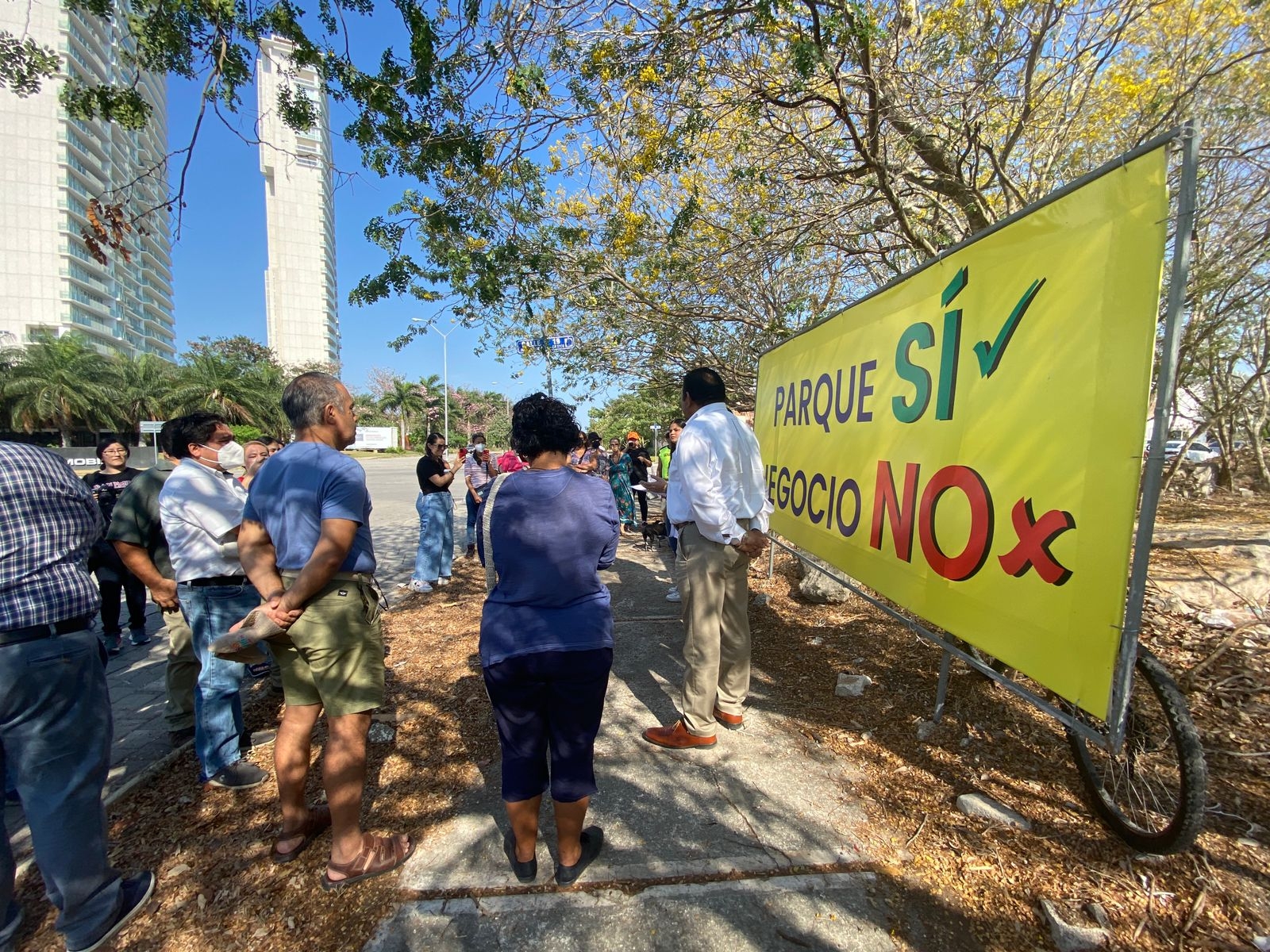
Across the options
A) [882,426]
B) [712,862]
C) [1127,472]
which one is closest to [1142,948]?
[712,862]

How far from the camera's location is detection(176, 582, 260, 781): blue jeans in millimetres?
2645

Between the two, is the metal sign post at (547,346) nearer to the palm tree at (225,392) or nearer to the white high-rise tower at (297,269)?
the palm tree at (225,392)

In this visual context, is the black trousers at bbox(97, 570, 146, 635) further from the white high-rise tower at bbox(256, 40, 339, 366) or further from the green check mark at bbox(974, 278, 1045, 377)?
the white high-rise tower at bbox(256, 40, 339, 366)

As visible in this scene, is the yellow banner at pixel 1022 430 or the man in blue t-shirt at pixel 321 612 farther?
the man in blue t-shirt at pixel 321 612

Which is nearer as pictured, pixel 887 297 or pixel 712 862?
pixel 712 862

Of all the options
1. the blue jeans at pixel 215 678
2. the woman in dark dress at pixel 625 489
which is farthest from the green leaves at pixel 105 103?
the woman in dark dress at pixel 625 489

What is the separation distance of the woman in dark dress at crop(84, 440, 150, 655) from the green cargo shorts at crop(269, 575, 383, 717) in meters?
3.32

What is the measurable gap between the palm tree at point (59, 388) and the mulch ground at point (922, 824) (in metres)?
40.5

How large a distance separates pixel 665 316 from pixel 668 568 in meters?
4.11

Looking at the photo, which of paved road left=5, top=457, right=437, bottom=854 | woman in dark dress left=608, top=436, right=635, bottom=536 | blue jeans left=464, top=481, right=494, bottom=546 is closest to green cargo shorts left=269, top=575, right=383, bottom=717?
Result: paved road left=5, top=457, right=437, bottom=854

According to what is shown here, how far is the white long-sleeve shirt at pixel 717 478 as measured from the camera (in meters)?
2.81

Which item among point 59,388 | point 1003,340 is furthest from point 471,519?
point 59,388

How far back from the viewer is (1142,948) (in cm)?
164

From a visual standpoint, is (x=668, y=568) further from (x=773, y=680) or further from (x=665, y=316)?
(x=665, y=316)
